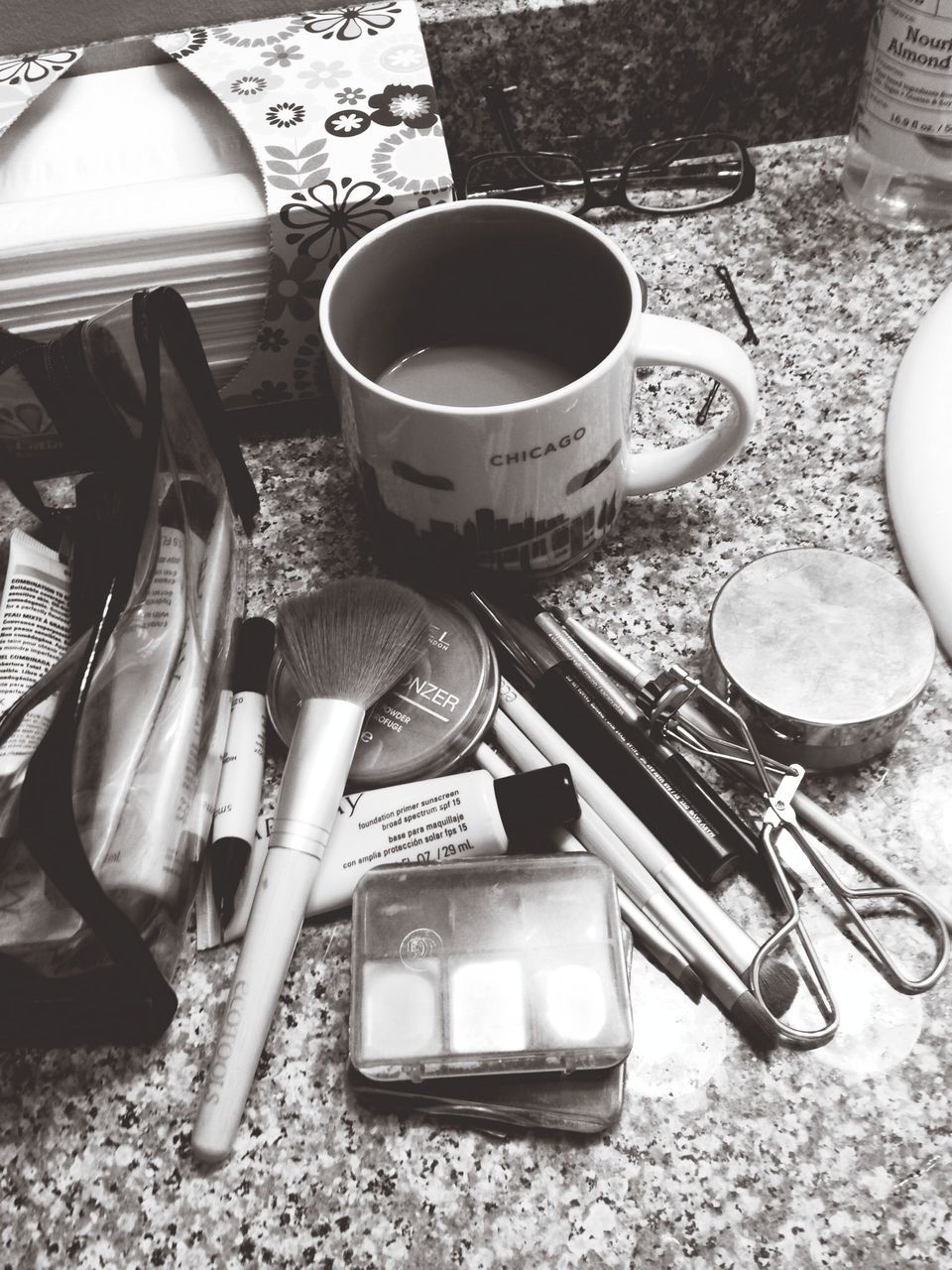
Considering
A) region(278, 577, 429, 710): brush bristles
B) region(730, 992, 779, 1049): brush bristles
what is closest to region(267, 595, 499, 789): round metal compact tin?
region(278, 577, 429, 710): brush bristles

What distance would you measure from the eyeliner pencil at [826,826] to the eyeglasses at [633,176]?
30cm

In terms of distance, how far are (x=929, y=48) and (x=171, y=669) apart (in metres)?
0.44

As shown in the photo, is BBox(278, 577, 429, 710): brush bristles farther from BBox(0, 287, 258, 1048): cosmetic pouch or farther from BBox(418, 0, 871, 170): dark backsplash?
BBox(418, 0, 871, 170): dark backsplash

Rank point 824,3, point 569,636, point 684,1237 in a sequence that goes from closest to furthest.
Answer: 1. point 684,1237
2. point 569,636
3. point 824,3

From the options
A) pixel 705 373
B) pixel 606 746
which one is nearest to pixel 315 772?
pixel 606 746

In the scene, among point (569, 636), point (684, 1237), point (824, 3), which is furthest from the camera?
point (824, 3)

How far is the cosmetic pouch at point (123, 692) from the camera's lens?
0.29m

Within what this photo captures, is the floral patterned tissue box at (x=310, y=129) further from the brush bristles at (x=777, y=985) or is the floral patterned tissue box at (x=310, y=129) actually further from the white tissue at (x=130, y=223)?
the brush bristles at (x=777, y=985)

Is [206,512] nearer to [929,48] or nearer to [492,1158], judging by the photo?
[492,1158]

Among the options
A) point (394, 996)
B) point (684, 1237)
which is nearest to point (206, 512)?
point (394, 996)

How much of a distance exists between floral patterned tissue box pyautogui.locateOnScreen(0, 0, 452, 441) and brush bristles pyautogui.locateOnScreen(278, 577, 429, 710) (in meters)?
0.13

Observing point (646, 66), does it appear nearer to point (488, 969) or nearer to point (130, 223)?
point (130, 223)

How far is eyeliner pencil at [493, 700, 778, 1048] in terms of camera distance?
1.06 feet

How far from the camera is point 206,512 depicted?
41cm
